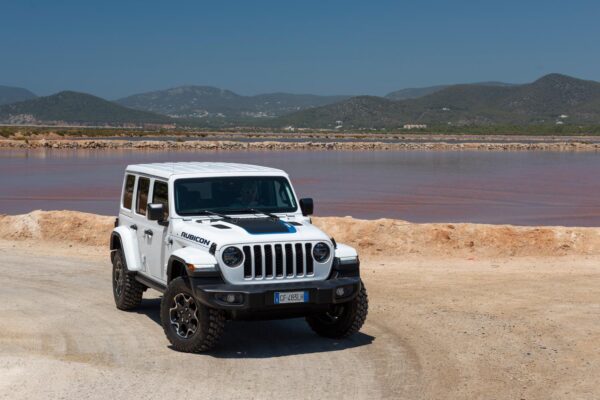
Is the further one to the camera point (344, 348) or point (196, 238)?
point (344, 348)

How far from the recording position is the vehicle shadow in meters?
10.3

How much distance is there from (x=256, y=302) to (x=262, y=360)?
72cm

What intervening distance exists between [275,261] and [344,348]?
1.42 m

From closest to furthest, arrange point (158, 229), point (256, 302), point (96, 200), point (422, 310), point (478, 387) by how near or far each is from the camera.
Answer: point (478, 387) < point (256, 302) < point (158, 229) < point (422, 310) < point (96, 200)

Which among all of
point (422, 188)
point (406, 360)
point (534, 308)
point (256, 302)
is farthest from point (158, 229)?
point (422, 188)

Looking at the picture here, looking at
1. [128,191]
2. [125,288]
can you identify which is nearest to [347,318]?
[125,288]

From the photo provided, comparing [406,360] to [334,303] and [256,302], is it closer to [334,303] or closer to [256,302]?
[334,303]

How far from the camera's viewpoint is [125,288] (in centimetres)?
1241

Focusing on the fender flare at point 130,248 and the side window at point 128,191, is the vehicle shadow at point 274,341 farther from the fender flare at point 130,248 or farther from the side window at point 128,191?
the side window at point 128,191

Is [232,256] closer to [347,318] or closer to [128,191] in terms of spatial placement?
[347,318]

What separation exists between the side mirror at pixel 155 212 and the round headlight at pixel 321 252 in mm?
2038

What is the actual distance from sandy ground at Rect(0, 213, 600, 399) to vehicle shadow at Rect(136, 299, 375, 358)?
22 mm

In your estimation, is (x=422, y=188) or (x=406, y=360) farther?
(x=422, y=188)

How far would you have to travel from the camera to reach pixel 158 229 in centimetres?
1129
